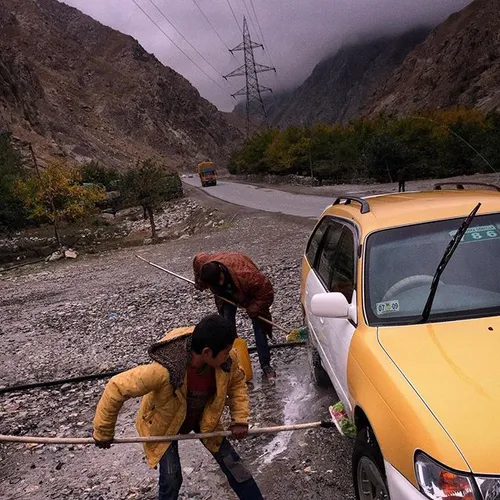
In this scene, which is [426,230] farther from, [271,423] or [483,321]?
[271,423]

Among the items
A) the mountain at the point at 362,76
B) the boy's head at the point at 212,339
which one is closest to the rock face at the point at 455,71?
the mountain at the point at 362,76

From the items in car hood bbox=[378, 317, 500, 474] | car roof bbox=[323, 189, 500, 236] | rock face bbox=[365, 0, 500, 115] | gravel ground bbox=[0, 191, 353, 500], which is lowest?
gravel ground bbox=[0, 191, 353, 500]

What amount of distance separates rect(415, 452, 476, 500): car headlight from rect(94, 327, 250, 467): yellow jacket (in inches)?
48.4

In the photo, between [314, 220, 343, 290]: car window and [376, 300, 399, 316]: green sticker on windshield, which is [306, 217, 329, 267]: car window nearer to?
[314, 220, 343, 290]: car window

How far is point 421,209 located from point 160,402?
2169mm

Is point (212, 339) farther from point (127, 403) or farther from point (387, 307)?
point (127, 403)

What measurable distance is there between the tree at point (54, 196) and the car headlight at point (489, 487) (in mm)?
25821

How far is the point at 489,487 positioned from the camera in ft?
6.70

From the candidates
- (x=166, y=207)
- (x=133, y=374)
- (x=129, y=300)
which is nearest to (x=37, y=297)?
(x=129, y=300)

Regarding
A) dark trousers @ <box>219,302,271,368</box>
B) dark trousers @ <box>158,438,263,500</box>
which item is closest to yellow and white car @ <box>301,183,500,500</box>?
dark trousers @ <box>158,438,263,500</box>

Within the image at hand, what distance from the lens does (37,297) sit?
13.4 metres

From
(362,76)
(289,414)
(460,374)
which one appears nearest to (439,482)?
(460,374)

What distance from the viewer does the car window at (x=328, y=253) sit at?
4.36 m

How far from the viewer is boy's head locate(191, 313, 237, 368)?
9.19ft
